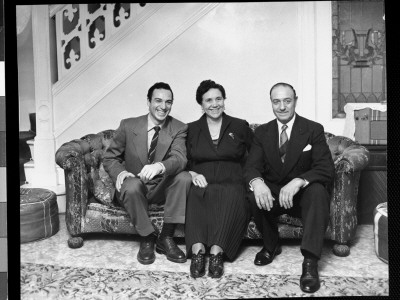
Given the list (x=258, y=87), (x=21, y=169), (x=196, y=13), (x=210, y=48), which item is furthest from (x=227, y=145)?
(x=21, y=169)

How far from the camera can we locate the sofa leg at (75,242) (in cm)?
308

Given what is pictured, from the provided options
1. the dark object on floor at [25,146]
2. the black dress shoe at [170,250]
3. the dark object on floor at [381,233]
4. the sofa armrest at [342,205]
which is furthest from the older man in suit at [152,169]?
the dark object on floor at [381,233]

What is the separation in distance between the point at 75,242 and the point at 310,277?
4.91 ft

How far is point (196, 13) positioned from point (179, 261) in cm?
158

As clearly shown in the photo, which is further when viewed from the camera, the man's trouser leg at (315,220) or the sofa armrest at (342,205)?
the sofa armrest at (342,205)

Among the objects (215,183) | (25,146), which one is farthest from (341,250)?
(25,146)

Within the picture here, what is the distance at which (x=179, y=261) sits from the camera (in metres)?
2.98

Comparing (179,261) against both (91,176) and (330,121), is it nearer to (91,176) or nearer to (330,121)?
(91,176)

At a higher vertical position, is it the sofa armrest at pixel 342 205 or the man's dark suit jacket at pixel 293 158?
the man's dark suit jacket at pixel 293 158

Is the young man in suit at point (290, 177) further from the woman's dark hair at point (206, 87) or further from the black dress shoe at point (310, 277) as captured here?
the woman's dark hair at point (206, 87)

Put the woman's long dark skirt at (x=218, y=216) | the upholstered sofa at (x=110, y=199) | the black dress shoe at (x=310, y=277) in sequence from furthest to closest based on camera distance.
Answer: the upholstered sofa at (x=110, y=199)
the woman's long dark skirt at (x=218, y=216)
the black dress shoe at (x=310, y=277)

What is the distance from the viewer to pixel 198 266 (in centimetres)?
286

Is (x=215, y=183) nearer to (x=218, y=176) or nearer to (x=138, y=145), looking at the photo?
(x=218, y=176)

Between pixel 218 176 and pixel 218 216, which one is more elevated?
pixel 218 176
